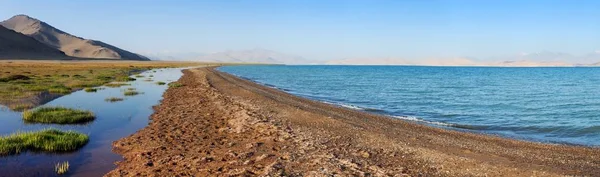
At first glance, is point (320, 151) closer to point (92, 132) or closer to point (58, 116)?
point (92, 132)

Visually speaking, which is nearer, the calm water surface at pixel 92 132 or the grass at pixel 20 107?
the calm water surface at pixel 92 132

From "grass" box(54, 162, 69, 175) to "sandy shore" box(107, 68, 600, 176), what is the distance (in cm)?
133

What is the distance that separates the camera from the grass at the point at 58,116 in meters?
20.0

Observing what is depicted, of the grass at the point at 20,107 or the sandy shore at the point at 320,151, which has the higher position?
the sandy shore at the point at 320,151

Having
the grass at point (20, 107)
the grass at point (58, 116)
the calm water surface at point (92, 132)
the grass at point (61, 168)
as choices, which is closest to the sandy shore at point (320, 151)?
the calm water surface at point (92, 132)

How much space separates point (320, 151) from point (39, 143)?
9.16 m

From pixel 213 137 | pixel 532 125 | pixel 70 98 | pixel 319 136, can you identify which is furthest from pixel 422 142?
pixel 70 98

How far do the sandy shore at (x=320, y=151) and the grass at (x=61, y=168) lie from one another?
1.33 metres

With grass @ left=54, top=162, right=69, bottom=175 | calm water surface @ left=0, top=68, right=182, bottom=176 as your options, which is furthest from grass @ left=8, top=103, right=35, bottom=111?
grass @ left=54, top=162, right=69, bottom=175

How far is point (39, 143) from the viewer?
46.3 ft

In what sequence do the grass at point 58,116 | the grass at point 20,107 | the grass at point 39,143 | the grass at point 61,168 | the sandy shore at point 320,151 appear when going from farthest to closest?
the grass at point 20,107 < the grass at point 58,116 < the grass at point 39,143 < the sandy shore at point 320,151 < the grass at point 61,168

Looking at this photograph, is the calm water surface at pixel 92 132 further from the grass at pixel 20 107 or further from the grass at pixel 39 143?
the grass at pixel 20 107

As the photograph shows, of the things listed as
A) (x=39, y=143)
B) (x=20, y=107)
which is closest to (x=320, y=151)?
(x=39, y=143)

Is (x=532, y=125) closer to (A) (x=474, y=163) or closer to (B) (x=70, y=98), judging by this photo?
(A) (x=474, y=163)
